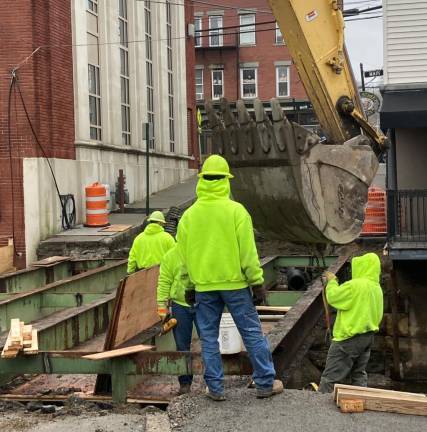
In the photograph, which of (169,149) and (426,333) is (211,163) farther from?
(169,149)

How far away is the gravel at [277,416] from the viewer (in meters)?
5.25

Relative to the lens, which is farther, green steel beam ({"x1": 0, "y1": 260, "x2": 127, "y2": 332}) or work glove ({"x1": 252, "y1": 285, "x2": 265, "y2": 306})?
green steel beam ({"x1": 0, "y1": 260, "x2": 127, "y2": 332})

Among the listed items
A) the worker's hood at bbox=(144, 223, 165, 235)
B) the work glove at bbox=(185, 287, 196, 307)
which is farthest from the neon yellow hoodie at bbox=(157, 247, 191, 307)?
the worker's hood at bbox=(144, 223, 165, 235)

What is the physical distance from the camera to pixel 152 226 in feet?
30.5

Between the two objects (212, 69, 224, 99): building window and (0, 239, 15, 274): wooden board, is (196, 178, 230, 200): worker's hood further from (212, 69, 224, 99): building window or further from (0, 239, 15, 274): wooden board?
(212, 69, 224, 99): building window

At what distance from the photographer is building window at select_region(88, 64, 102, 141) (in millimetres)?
20156

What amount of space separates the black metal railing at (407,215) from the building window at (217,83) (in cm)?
3225

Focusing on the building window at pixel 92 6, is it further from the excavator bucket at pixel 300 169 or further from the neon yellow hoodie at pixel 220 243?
the neon yellow hoodie at pixel 220 243

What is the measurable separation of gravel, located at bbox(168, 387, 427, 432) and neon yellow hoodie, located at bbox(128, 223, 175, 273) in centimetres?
352

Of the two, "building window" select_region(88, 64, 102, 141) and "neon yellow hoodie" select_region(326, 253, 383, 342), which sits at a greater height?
"building window" select_region(88, 64, 102, 141)

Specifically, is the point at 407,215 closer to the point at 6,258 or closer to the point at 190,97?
the point at 6,258

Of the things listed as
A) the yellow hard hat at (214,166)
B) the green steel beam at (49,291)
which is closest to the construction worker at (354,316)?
the yellow hard hat at (214,166)

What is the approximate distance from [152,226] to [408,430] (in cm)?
496

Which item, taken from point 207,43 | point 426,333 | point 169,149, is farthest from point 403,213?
point 207,43
